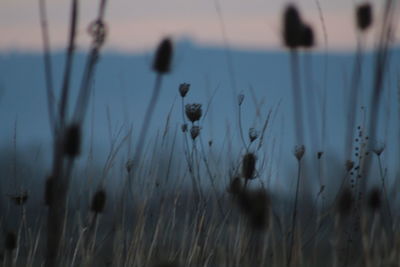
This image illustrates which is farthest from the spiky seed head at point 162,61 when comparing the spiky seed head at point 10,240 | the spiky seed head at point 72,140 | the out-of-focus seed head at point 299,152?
the spiky seed head at point 10,240

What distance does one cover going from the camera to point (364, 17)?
7.76 ft

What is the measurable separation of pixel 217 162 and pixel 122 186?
1.80 feet

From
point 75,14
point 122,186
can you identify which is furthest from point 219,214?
point 75,14

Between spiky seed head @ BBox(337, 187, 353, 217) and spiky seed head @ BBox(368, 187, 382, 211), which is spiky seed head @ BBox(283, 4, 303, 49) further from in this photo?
spiky seed head @ BBox(368, 187, 382, 211)

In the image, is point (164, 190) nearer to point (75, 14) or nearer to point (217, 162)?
point (217, 162)

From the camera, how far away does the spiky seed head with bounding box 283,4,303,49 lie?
2.05m

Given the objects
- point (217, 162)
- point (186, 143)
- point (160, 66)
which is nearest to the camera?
point (160, 66)

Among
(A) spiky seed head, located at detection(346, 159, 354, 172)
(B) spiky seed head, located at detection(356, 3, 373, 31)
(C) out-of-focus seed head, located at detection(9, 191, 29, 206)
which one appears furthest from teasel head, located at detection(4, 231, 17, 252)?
(B) spiky seed head, located at detection(356, 3, 373, 31)

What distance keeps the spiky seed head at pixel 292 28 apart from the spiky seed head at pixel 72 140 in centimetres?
74

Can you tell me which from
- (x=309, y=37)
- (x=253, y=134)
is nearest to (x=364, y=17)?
(x=309, y=37)

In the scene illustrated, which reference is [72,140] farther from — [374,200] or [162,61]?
[374,200]

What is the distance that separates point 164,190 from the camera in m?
3.23

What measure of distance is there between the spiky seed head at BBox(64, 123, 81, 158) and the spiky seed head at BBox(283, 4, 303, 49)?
743 millimetres

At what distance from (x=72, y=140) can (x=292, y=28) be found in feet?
2.68
